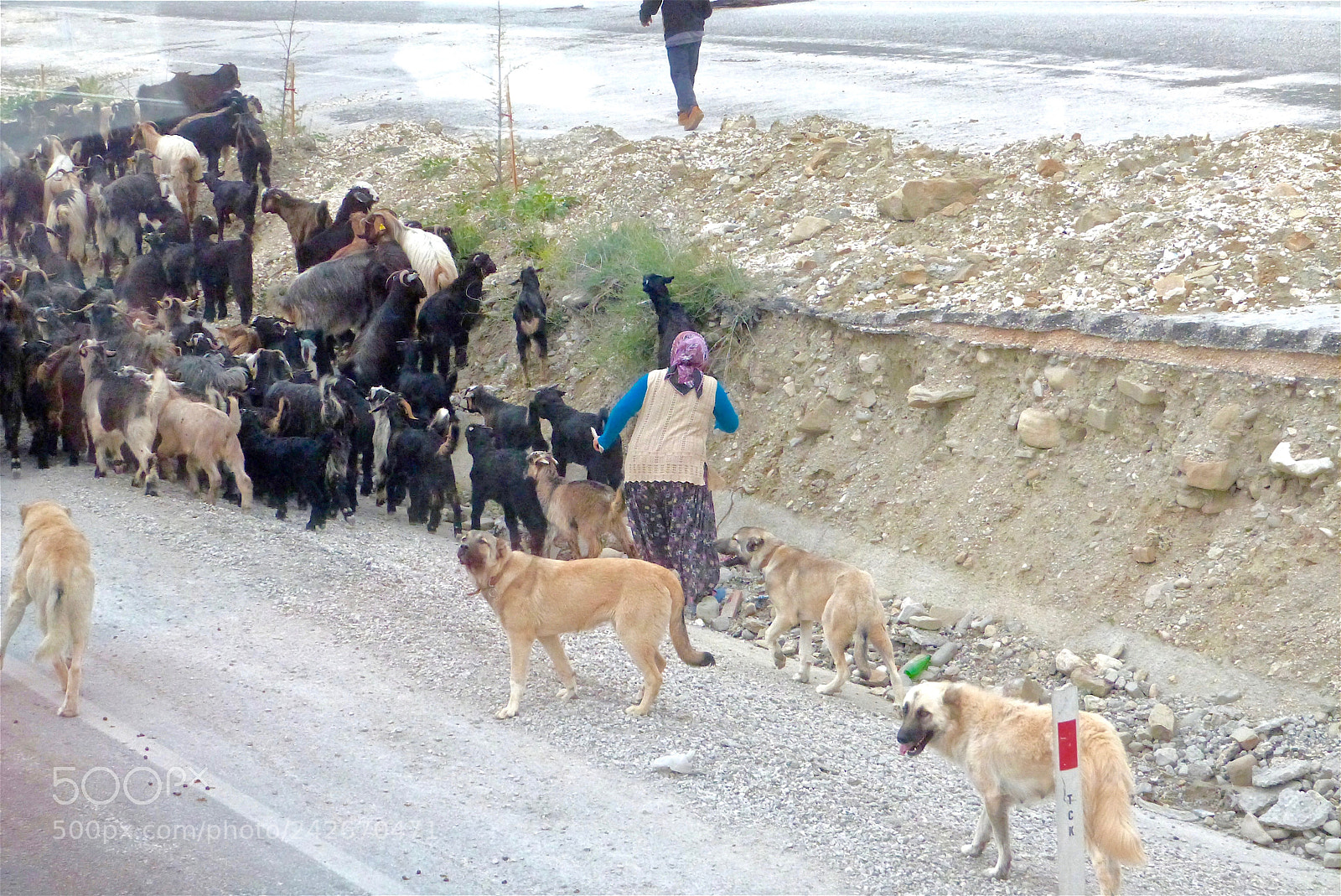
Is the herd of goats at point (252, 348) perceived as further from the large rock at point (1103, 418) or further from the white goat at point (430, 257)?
the large rock at point (1103, 418)

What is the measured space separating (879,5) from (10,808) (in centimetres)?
A: 2108

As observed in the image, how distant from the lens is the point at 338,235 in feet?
46.6

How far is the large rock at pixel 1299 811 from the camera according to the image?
6.45m

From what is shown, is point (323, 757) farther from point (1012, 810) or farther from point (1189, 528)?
point (1189, 528)

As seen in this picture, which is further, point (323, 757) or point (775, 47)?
point (775, 47)

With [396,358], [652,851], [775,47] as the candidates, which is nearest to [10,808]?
[652,851]

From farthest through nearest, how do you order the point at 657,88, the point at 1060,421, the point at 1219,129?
1. the point at 657,88
2. the point at 1219,129
3. the point at 1060,421

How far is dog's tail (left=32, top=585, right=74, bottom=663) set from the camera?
6406 mm

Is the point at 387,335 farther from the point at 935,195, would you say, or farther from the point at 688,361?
the point at 688,361

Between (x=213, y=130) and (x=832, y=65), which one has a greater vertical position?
(x=832, y=65)

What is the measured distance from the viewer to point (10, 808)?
5617mm

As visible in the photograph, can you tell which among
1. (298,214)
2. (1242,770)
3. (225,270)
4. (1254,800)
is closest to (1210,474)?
(1242,770)

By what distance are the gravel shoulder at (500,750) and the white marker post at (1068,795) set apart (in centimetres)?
72

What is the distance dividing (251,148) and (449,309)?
524 cm
